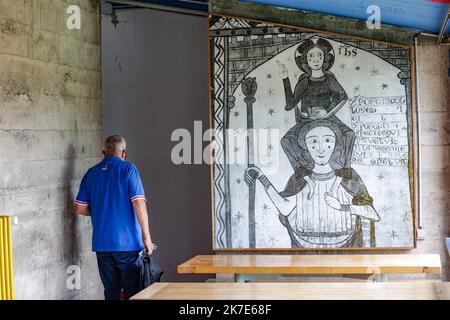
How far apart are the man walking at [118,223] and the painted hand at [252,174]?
3.64 feet

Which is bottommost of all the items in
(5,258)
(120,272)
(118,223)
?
(120,272)

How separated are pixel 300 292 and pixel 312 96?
3198 mm

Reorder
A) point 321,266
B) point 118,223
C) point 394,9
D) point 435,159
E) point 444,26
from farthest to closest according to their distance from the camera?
1. point 435,159
2. point 444,26
3. point 118,223
4. point 394,9
5. point 321,266

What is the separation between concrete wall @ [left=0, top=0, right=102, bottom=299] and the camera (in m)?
5.56

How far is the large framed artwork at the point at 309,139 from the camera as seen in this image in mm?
6770

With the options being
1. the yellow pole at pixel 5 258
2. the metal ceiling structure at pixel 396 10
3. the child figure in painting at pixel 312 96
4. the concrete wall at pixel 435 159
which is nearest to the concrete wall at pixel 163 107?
the metal ceiling structure at pixel 396 10

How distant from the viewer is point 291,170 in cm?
688

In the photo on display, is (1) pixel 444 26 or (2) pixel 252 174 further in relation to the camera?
(2) pixel 252 174

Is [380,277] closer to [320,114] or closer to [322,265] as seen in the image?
[322,265]

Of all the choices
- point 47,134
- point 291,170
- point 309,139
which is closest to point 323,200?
point 291,170

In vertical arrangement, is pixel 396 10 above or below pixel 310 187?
above

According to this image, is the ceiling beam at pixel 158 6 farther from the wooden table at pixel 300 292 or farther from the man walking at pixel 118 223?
the wooden table at pixel 300 292

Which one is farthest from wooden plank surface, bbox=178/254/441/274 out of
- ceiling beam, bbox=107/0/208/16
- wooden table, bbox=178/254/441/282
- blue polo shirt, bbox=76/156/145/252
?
ceiling beam, bbox=107/0/208/16

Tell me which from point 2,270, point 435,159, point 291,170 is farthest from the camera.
Result: point 291,170
